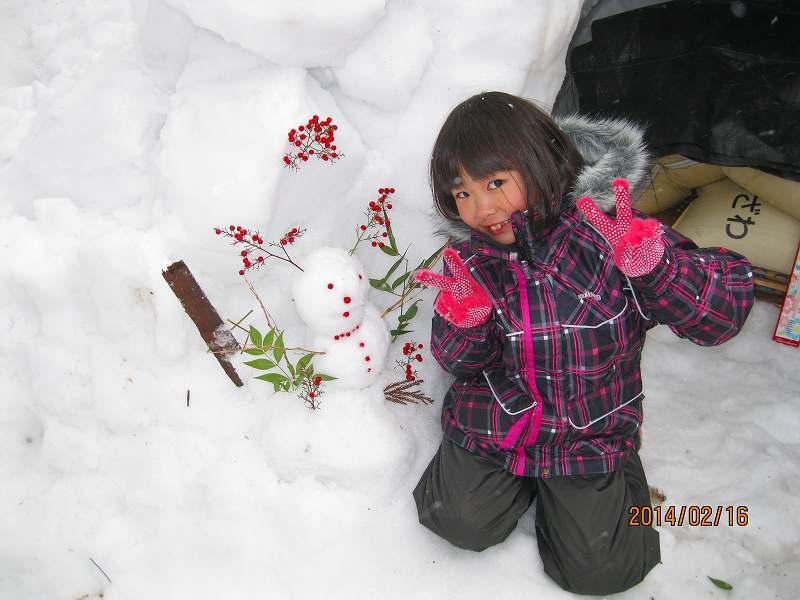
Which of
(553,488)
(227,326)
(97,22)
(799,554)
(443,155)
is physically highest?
(97,22)

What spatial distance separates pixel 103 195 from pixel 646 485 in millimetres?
1638

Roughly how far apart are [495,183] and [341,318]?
19.1 inches

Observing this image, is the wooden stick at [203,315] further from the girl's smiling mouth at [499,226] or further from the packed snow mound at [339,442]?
the girl's smiling mouth at [499,226]

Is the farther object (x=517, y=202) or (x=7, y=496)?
(x=7, y=496)

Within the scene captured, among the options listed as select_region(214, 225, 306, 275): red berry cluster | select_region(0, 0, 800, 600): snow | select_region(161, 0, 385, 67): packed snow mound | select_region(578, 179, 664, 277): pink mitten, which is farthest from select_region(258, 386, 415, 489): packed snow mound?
select_region(161, 0, 385, 67): packed snow mound

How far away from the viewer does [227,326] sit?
5.43 ft

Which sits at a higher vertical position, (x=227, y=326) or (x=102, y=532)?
(x=227, y=326)

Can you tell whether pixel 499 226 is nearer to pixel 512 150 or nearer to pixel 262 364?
pixel 512 150

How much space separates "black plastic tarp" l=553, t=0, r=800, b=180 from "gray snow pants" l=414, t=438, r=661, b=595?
900 mm

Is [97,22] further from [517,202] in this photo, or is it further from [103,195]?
[517,202]

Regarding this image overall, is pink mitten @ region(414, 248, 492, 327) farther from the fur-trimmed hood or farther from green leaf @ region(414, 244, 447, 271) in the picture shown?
green leaf @ region(414, 244, 447, 271)

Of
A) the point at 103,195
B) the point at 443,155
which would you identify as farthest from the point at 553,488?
the point at 103,195
